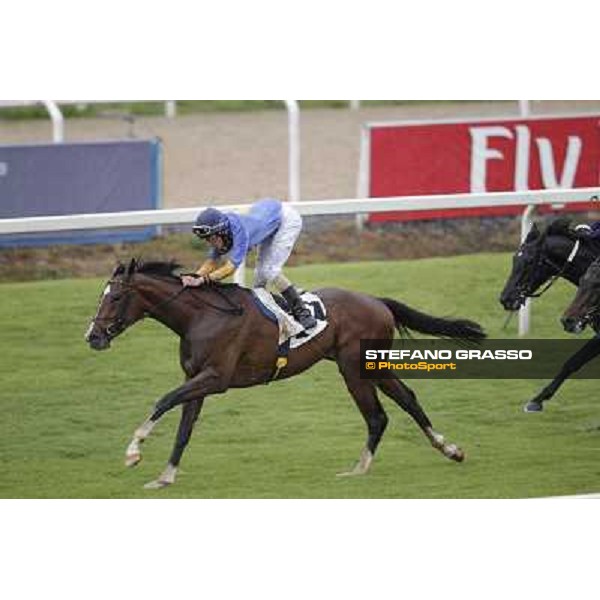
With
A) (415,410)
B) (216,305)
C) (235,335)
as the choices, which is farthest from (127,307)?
(415,410)

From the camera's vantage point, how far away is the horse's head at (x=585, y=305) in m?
11.2

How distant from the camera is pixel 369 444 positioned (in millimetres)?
11195

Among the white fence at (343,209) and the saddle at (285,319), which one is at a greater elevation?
the white fence at (343,209)

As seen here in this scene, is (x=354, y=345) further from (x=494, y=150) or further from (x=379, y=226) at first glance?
(x=494, y=150)

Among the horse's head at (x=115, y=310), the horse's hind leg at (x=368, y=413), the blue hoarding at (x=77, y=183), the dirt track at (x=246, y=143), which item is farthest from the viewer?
the dirt track at (x=246, y=143)

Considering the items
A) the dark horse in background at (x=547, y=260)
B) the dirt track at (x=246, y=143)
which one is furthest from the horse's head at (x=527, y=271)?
the dirt track at (x=246, y=143)

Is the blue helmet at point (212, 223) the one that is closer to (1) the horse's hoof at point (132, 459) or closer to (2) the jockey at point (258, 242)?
(2) the jockey at point (258, 242)

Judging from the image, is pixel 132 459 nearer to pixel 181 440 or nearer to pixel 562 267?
pixel 181 440

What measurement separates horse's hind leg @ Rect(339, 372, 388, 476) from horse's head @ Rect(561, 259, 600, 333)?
1035mm

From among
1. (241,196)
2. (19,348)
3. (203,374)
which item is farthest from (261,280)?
(241,196)

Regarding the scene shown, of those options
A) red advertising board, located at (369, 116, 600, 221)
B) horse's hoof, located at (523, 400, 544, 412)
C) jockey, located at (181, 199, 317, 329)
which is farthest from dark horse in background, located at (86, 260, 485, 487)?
red advertising board, located at (369, 116, 600, 221)

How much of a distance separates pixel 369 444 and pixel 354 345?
510mm

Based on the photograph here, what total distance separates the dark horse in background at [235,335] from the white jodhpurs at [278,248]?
0.46 feet

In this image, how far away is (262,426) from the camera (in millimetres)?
11391
